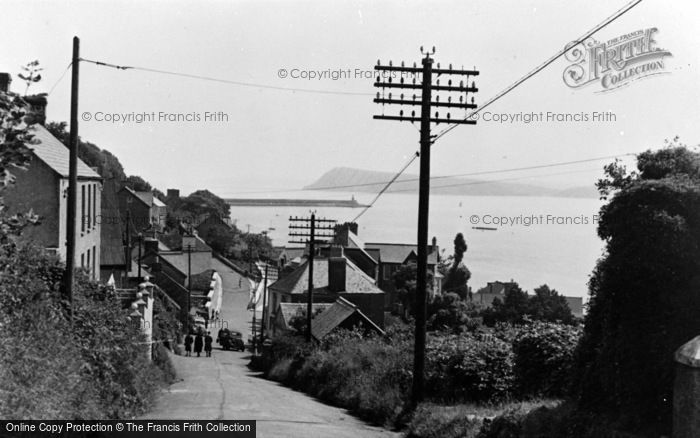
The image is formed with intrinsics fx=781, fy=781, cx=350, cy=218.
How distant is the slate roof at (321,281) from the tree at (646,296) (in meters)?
51.3

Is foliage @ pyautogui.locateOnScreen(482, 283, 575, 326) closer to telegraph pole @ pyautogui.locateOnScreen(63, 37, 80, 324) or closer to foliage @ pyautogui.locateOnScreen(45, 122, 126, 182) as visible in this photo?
foliage @ pyautogui.locateOnScreen(45, 122, 126, 182)

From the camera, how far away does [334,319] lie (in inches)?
1780

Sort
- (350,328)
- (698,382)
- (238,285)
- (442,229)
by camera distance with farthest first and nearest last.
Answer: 1. (442,229)
2. (238,285)
3. (350,328)
4. (698,382)

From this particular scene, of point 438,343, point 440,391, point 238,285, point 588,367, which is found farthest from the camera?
point 238,285

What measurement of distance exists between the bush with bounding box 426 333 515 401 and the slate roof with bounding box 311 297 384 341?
20993 mm

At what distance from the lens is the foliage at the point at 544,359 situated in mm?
17625

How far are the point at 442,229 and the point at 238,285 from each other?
88252 mm

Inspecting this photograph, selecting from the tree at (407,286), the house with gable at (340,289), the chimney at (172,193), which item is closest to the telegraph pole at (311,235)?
the house with gable at (340,289)

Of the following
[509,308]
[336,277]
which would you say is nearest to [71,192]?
[336,277]

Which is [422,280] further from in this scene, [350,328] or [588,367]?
[350,328]

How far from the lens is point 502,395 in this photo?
19625mm

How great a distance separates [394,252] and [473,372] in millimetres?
73374

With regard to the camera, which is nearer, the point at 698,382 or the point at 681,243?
the point at 698,382

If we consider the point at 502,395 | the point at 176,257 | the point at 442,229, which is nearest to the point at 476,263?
the point at 442,229
